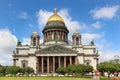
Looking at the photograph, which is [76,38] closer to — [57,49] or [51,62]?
[57,49]

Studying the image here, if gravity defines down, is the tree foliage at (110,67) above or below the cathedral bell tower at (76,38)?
below

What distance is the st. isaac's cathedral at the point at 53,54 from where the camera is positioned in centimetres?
9888

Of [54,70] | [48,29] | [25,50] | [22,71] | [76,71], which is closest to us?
[76,71]

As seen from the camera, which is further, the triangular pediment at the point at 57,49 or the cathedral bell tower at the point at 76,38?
the cathedral bell tower at the point at 76,38

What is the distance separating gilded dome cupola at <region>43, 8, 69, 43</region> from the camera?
366 ft

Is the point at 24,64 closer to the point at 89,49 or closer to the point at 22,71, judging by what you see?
the point at 22,71

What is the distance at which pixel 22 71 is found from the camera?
87562mm

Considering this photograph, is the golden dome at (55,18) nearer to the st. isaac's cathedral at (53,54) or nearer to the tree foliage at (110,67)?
the st. isaac's cathedral at (53,54)

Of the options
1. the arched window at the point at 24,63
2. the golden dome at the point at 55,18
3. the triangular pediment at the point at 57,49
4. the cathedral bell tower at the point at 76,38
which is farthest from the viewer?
the golden dome at the point at 55,18

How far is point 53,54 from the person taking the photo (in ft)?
324

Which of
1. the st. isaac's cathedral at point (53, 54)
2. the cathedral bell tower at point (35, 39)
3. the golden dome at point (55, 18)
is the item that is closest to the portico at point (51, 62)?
the st. isaac's cathedral at point (53, 54)

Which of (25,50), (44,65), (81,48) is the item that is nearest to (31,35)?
(25,50)

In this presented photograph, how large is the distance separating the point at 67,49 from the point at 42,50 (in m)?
9.72

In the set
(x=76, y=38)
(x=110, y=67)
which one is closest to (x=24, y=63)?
(x=76, y=38)
